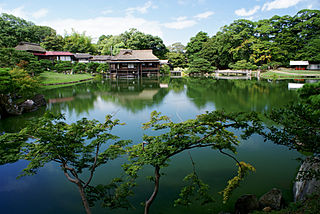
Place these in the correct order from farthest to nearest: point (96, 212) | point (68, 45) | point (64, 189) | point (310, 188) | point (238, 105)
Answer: point (68, 45) < point (238, 105) < point (64, 189) < point (96, 212) < point (310, 188)

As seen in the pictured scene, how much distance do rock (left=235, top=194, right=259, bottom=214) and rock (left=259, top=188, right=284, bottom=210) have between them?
0.16m

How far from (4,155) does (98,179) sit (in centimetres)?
223

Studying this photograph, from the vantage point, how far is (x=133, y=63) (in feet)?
115

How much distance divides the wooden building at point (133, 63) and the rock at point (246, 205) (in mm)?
31033

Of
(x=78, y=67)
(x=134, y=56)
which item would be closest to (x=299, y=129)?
(x=134, y=56)

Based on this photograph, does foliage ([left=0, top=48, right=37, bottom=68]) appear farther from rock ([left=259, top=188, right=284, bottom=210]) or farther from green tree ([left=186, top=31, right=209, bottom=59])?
green tree ([left=186, top=31, right=209, bottom=59])

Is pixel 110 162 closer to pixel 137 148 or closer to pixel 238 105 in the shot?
pixel 137 148

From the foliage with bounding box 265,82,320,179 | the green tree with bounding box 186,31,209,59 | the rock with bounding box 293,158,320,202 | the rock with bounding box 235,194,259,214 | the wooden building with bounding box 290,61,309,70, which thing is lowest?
the rock with bounding box 235,194,259,214

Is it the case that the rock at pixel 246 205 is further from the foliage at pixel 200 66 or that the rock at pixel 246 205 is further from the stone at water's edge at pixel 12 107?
the foliage at pixel 200 66

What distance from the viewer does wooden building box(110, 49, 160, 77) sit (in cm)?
3375

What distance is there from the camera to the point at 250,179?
5.35 metres

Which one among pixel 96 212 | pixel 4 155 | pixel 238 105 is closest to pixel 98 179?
pixel 96 212

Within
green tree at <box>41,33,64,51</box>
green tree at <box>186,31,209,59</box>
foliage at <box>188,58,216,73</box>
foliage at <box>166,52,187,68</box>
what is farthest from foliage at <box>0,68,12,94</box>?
green tree at <box>41,33,64,51</box>

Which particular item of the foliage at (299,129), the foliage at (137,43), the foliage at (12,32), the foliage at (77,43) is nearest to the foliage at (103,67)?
the foliage at (137,43)
